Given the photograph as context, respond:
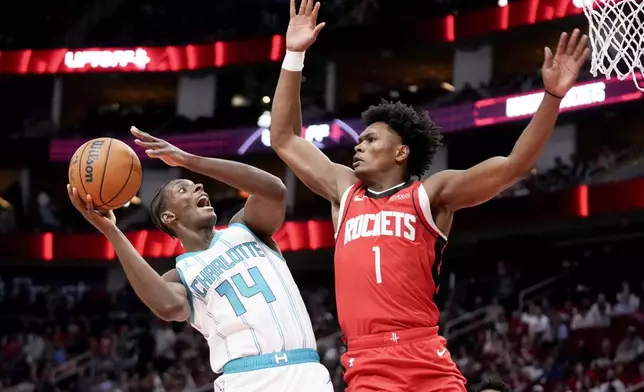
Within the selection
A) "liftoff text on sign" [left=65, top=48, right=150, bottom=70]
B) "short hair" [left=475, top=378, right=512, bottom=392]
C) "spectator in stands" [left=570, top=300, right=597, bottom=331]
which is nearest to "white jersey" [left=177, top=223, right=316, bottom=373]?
"short hair" [left=475, top=378, right=512, bottom=392]

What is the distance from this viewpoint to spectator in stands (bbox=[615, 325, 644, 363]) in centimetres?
1245

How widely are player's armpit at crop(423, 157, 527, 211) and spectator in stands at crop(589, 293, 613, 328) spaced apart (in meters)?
10.0

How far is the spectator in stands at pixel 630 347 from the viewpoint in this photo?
12.4 m

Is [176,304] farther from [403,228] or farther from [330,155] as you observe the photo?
[330,155]

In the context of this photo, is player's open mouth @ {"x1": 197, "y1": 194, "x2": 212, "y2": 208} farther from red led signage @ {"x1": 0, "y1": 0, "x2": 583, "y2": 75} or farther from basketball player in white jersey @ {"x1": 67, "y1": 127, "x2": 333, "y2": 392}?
red led signage @ {"x1": 0, "y1": 0, "x2": 583, "y2": 75}

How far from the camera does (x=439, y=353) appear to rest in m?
4.13

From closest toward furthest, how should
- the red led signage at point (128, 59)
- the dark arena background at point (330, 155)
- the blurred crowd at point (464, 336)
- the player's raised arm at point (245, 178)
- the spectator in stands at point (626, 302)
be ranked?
the player's raised arm at point (245, 178) → the blurred crowd at point (464, 336) → the spectator in stands at point (626, 302) → the dark arena background at point (330, 155) → the red led signage at point (128, 59)

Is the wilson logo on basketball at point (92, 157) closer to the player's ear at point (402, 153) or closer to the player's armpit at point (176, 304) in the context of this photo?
the player's armpit at point (176, 304)

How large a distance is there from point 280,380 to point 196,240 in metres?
0.92

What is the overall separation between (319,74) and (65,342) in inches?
421

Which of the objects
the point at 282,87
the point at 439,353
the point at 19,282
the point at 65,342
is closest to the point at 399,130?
the point at 282,87

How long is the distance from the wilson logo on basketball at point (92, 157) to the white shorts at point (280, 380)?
1.20 m

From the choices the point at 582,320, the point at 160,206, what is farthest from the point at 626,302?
the point at 160,206

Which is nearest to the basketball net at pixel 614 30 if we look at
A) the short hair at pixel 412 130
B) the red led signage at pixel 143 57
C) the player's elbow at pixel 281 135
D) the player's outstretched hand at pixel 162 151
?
the short hair at pixel 412 130
